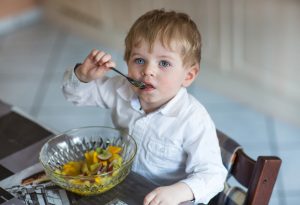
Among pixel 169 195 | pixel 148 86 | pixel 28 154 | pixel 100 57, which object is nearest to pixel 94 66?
pixel 100 57

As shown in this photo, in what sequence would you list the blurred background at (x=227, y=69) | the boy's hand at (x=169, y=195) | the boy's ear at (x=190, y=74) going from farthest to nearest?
1. the blurred background at (x=227, y=69)
2. the boy's ear at (x=190, y=74)
3. the boy's hand at (x=169, y=195)

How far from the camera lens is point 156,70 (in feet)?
3.86

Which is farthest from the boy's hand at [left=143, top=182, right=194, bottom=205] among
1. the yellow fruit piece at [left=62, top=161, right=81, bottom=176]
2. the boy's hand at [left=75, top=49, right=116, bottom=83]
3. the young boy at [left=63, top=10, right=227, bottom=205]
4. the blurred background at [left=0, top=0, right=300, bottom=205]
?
the blurred background at [left=0, top=0, right=300, bottom=205]

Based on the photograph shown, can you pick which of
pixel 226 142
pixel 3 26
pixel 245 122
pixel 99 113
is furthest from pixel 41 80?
pixel 226 142

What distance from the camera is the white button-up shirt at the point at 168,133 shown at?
1154mm

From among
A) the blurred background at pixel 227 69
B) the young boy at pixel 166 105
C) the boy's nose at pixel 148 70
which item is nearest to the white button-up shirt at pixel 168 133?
the young boy at pixel 166 105

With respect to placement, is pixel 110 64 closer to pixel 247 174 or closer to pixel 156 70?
pixel 156 70

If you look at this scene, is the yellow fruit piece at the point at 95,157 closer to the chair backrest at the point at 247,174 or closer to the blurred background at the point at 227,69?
the chair backrest at the point at 247,174

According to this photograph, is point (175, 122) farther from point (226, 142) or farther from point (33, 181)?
point (33, 181)

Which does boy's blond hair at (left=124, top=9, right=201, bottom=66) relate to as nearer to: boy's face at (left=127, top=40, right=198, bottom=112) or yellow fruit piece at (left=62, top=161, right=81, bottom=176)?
boy's face at (left=127, top=40, right=198, bottom=112)

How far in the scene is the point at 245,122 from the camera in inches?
100

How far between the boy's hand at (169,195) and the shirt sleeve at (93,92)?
0.36m

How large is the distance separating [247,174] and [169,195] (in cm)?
23

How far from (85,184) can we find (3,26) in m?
2.59
